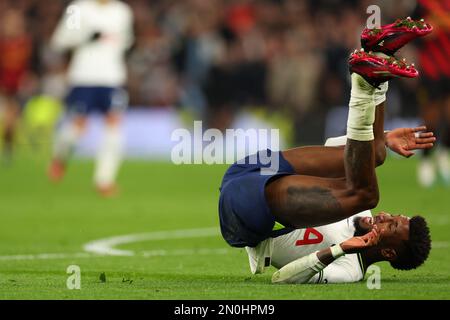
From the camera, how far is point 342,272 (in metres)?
7.83

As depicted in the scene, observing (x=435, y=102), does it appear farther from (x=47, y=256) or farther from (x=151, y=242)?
(x=47, y=256)

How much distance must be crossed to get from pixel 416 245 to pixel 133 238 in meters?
4.76

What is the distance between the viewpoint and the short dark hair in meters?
7.93

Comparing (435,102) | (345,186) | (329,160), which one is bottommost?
(345,186)

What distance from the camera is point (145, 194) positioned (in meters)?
18.0

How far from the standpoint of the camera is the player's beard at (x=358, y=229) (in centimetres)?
812

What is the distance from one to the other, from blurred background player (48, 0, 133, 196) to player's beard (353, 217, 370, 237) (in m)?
9.16

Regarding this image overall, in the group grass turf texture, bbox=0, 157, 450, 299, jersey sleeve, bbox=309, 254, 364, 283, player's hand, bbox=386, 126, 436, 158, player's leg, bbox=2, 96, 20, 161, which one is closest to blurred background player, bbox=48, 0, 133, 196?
grass turf texture, bbox=0, 157, 450, 299

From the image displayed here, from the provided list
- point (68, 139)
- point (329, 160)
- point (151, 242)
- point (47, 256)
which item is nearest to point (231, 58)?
point (68, 139)

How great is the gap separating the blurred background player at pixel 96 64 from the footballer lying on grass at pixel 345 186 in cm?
923

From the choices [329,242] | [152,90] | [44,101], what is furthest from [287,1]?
[329,242]

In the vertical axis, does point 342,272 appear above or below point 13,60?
below

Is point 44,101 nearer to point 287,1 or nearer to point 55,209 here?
point 287,1

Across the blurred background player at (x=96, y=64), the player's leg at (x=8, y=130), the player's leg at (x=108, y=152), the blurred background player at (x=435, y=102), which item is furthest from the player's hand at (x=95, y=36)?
the player's leg at (x=8, y=130)
